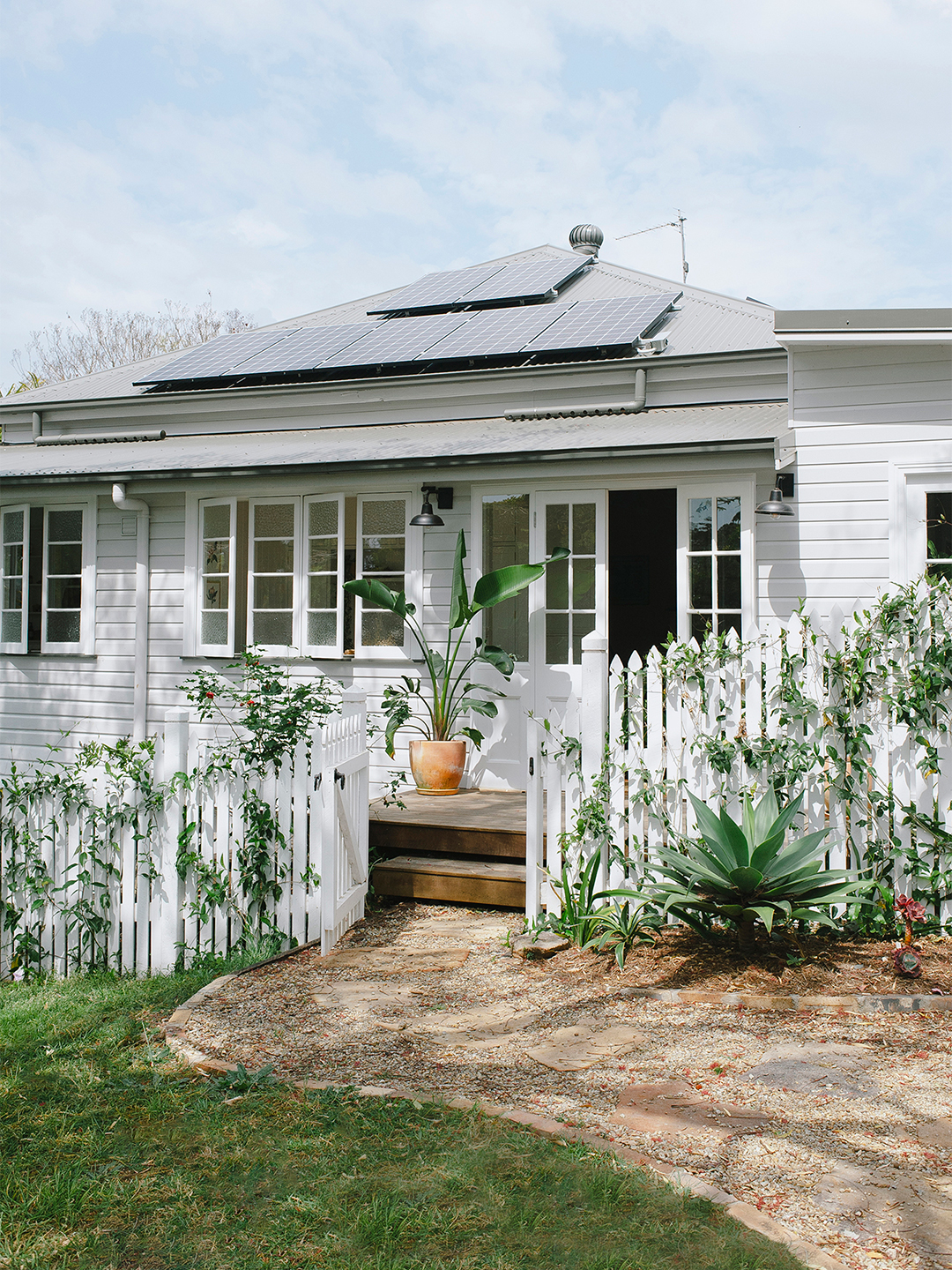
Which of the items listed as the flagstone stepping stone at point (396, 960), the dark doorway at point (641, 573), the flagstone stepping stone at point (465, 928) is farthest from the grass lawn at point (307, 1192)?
the dark doorway at point (641, 573)

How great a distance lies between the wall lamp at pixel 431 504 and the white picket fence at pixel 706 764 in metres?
3.20

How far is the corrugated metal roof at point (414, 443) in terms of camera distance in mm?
7918

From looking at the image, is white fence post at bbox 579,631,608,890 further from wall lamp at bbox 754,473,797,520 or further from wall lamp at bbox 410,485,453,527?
wall lamp at bbox 410,485,453,527

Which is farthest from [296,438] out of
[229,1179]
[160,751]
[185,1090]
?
[229,1179]

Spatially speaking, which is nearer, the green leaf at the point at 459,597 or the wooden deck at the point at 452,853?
the wooden deck at the point at 452,853

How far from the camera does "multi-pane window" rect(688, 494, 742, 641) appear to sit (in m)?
7.95

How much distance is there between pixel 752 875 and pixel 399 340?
7959 mm

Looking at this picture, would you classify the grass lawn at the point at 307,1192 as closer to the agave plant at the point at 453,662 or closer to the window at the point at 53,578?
the agave plant at the point at 453,662

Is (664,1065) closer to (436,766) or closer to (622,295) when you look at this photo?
(436,766)

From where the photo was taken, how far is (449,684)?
863 cm

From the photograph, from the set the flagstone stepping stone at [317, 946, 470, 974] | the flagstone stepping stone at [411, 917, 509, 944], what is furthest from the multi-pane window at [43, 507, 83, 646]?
the flagstone stepping stone at [317, 946, 470, 974]

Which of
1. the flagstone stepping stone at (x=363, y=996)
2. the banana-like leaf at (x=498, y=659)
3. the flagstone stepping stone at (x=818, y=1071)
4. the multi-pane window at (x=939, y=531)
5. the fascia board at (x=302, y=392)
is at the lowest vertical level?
the flagstone stepping stone at (x=363, y=996)

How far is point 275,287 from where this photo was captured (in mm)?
39562

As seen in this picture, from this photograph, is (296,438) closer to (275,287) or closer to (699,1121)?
(699,1121)
